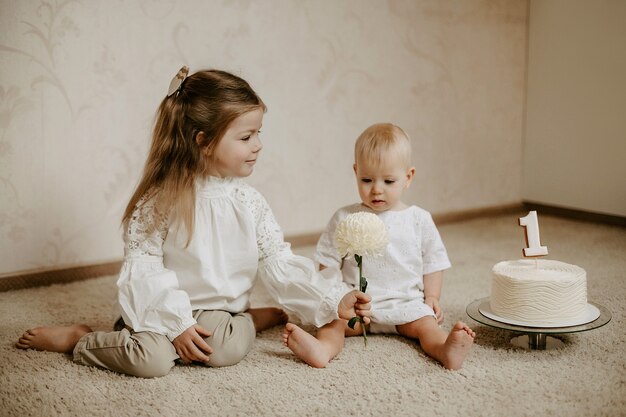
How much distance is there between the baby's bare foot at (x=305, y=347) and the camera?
4.46 feet

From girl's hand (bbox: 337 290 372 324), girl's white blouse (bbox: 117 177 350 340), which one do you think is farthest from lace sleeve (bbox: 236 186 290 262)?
girl's hand (bbox: 337 290 372 324)

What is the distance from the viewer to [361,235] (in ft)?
4.29

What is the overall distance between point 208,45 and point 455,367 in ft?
4.48

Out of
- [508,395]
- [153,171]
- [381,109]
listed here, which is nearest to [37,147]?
[153,171]

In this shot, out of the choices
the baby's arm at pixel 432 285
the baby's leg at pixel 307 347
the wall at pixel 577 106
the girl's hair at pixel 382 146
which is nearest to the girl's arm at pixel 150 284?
the baby's leg at pixel 307 347

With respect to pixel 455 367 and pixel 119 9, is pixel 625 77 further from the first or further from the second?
pixel 119 9

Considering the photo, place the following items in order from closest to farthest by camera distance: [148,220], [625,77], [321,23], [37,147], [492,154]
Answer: [148,220] → [37,147] → [321,23] → [625,77] → [492,154]

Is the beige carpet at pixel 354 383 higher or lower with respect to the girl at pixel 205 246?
lower

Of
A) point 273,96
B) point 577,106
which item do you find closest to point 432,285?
point 273,96

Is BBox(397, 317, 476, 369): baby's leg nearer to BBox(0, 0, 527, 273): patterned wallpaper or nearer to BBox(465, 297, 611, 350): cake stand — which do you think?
BBox(465, 297, 611, 350): cake stand

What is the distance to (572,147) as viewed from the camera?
284 cm

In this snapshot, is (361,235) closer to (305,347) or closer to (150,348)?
(305,347)

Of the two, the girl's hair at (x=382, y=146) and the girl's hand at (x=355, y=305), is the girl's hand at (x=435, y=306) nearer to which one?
the girl's hand at (x=355, y=305)

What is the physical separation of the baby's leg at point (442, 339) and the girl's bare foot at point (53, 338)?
75cm
